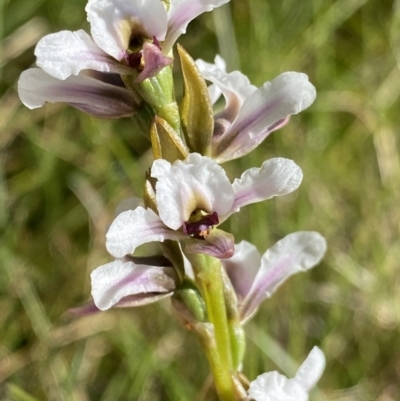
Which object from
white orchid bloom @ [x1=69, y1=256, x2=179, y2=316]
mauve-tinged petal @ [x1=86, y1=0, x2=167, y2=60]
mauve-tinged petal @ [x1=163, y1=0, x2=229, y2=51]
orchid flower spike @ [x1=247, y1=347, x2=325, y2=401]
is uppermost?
mauve-tinged petal @ [x1=86, y1=0, x2=167, y2=60]

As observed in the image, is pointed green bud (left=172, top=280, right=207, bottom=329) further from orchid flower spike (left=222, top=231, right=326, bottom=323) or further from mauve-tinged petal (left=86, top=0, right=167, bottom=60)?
mauve-tinged petal (left=86, top=0, right=167, bottom=60)

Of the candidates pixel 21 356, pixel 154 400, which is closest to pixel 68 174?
pixel 21 356

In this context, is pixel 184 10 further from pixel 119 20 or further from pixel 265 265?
pixel 265 265

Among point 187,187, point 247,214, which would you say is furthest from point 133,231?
point 247,214

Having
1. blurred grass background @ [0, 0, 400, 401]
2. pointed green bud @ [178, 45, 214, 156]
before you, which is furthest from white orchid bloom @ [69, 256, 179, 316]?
blurred grass background @ [0, 0, 400, 401]

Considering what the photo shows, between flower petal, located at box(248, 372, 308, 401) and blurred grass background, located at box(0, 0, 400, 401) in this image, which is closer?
flower petal, located at box(248, 372, 308, 401)

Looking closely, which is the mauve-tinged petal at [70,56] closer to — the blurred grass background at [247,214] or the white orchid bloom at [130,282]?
the white orchid bloom at [130,282]

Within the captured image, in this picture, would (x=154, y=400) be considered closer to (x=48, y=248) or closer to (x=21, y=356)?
(x=21, y=356)
